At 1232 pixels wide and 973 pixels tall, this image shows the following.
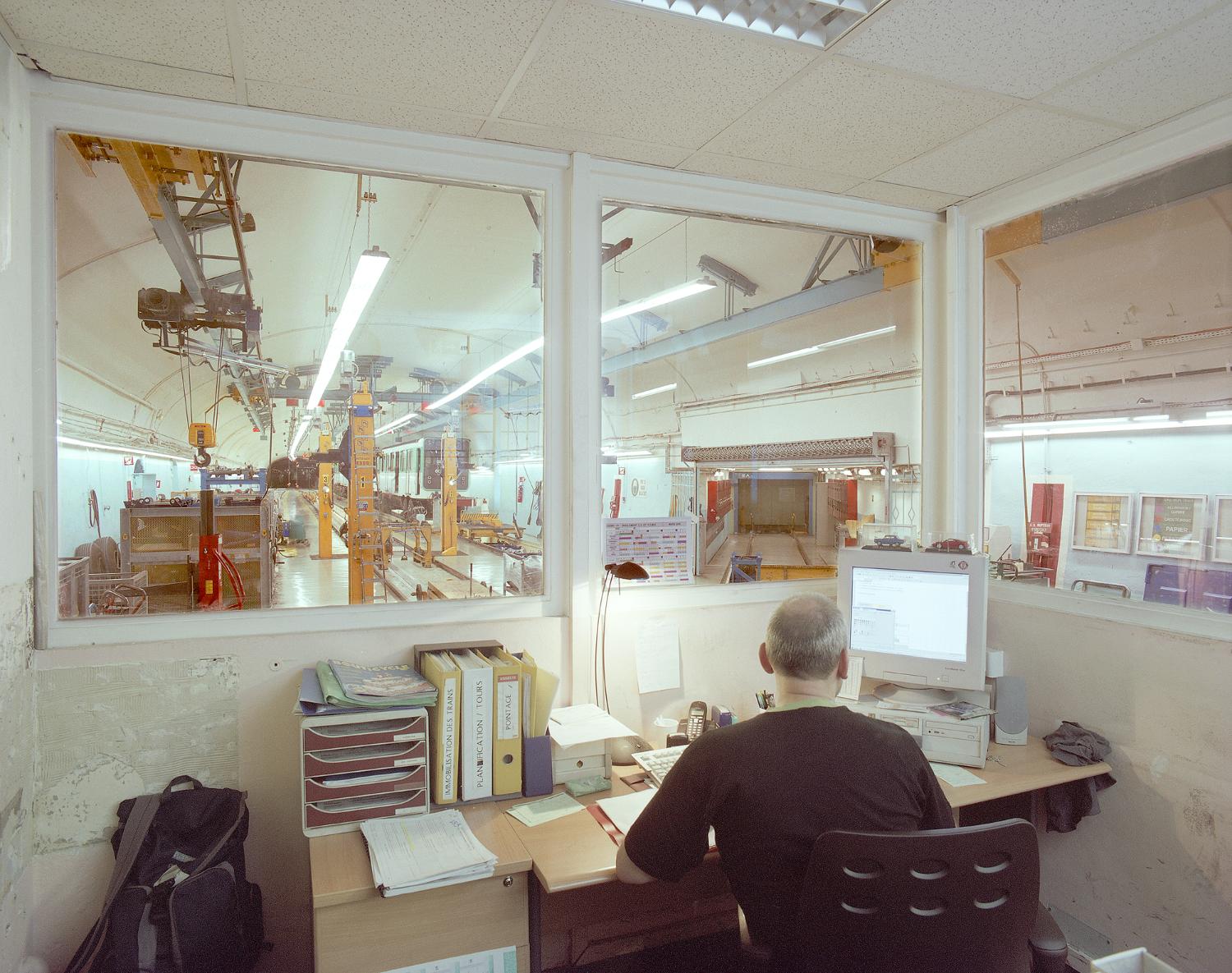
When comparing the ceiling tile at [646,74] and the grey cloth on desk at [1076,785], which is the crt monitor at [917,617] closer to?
the grey cloth on desk at [1076,785]

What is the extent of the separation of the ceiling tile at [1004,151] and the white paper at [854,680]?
5.93ft

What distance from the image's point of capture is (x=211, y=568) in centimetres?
248

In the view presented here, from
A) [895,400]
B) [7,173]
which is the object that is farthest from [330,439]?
[895,400]

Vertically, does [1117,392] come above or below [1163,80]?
below

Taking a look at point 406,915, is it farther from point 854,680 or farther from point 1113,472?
point 1113,472

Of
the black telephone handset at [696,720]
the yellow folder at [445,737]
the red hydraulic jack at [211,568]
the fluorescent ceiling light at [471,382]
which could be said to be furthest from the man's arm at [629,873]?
the fluorescent ceiling light at [471,382]

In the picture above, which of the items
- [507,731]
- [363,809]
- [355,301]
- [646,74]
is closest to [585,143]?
[646,74]

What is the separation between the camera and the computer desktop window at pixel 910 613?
2.35 m

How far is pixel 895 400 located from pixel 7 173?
3.33 metres

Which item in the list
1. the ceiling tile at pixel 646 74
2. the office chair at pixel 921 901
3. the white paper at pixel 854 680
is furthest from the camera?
the white paper at pixel 854 680

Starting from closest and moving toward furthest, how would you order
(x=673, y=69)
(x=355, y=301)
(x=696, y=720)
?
(x=673, y=69)
(x=696, y=720)
(x=355, y=301)

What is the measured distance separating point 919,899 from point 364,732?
1359mm

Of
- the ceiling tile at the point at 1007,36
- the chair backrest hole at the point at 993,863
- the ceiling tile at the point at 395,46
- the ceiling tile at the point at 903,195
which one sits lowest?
the chair backrest hole at the point at 993,863

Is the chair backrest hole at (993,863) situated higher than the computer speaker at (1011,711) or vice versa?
the chair backrest hole at (993,863)
